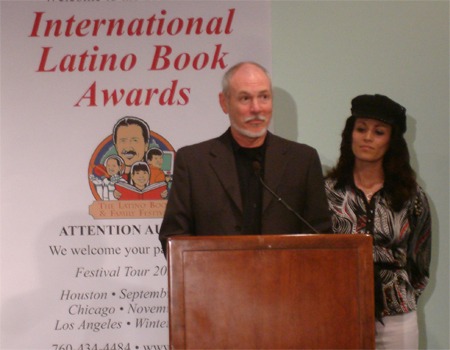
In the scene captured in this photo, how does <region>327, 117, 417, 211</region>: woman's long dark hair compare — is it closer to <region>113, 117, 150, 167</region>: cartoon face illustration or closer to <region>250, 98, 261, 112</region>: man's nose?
<region>250, 98, 261, 112</region>: man's nose

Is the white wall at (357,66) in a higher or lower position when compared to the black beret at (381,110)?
higher

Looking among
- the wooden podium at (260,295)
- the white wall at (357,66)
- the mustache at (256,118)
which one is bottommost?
the wooden podium at (260,295)

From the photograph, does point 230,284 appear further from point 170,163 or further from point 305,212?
point 170,163

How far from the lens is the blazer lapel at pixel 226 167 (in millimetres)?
2436

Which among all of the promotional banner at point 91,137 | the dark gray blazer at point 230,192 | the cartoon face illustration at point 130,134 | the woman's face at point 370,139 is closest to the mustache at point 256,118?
the dark gray blazer at point 230,192

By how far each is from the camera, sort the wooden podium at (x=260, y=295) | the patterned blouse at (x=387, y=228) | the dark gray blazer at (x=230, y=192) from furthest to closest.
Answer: the patterned blouse at (x=387, y=228) < the dark gray blazer at (x=230, y=192) < the wooden podium at (x=260, y=295)

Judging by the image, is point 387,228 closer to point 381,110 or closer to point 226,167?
point 381,110

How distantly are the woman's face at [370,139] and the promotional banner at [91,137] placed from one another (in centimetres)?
60

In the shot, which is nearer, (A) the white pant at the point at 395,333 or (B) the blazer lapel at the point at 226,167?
(B) the blazer lapel at the point at 226,167

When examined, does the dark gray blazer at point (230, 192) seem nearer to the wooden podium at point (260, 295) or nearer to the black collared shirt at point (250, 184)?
the black collared shirt at point (250, 184)

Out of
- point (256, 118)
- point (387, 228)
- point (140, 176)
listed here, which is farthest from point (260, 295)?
point (140, 176)

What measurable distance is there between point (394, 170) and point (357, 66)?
0.62 m

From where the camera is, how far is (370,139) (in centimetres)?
283

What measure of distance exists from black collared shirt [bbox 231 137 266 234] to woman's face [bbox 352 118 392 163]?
1.63 ft
